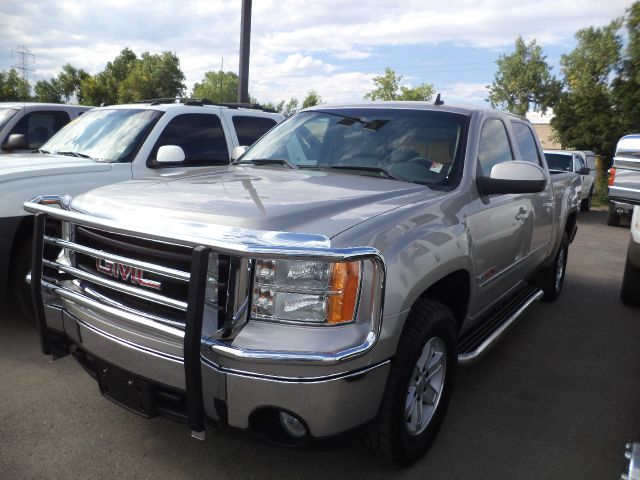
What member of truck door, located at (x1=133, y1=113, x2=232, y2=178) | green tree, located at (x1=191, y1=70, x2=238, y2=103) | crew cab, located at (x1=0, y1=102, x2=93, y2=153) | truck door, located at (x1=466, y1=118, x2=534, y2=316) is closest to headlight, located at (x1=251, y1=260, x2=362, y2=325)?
truck door, located at (x1=466, y1=118, x2=534, y2=316)

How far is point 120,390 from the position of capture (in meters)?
2.34

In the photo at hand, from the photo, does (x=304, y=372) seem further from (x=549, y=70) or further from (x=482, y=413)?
(x=549, y=70)

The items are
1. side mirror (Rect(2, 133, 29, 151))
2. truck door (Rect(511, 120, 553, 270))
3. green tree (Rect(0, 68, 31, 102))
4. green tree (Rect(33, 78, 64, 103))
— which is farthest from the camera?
green tree (Rect(33, 78, 64, 103))

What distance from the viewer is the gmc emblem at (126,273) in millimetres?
2268

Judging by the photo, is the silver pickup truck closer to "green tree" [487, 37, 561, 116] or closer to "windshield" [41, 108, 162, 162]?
"windshield" [41, 108, 162, 162]

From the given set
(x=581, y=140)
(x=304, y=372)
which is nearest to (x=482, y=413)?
(x=304, y=372)

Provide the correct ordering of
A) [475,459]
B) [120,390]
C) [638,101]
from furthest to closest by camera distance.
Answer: [638,101], [475,459], [120,390]

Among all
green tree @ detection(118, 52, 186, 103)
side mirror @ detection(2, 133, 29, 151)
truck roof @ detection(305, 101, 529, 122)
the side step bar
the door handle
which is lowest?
the side step bar

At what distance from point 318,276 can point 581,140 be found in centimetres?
2590

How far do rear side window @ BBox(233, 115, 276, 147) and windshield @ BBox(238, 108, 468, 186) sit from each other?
7.01 ft

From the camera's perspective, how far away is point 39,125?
720 centimetres

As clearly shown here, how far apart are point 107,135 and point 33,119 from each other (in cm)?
258

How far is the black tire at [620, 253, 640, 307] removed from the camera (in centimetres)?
554

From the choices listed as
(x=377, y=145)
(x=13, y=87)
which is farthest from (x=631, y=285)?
(x=13, y=87)
